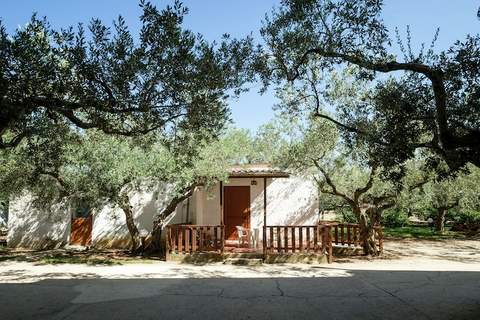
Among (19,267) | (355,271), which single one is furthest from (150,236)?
(355,271)

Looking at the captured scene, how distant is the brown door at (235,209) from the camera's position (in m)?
16.5

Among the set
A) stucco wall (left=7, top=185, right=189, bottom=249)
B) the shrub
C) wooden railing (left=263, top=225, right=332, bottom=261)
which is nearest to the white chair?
wooden railing (left=263, top=225, right=332, bottom=261)

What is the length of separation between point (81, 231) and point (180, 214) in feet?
14.3

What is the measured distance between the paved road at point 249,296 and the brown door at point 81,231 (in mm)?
6683

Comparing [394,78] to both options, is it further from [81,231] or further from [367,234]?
[81,231]

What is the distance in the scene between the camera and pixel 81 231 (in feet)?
59.9

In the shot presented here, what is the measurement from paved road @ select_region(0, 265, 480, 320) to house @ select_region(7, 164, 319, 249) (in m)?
5.27

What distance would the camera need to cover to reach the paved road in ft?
22.0

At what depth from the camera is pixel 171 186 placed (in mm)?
17547

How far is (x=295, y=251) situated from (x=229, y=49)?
8860 millimetres

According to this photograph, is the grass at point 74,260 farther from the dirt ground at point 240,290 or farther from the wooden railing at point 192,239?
the wooden railing at point 192,239

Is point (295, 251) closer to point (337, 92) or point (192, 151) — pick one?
point (337, 92)

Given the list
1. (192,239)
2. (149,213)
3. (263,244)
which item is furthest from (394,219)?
(192,239)

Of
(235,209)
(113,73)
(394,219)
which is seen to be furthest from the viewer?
(394,219)
